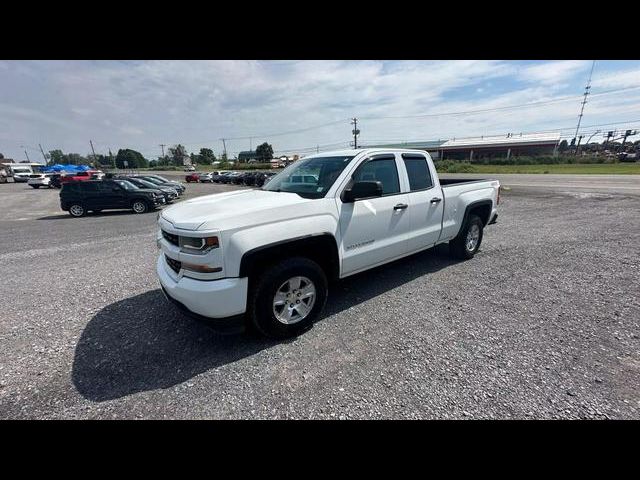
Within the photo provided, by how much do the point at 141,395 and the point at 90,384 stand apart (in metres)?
0.53

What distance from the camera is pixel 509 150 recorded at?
65625 mm

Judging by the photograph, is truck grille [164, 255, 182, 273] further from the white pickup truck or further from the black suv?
the black suv

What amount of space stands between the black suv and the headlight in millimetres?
12801

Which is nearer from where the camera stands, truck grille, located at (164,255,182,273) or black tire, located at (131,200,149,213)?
truck grille, located at (164,255,182,273)

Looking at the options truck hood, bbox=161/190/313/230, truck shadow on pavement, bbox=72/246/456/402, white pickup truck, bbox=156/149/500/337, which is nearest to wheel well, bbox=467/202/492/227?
white pickup truck, bbox=156/149/500/337

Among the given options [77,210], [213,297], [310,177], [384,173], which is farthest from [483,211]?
[77,210]

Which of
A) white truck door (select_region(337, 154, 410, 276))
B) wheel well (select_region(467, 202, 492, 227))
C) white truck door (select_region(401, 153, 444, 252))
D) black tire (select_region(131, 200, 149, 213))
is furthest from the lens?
black tire (select_region(131, 200, 149, 213))

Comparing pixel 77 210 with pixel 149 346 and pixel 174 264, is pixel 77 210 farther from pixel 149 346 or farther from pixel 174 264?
pixel 174 264

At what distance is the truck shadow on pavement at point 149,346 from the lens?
93.0 inches

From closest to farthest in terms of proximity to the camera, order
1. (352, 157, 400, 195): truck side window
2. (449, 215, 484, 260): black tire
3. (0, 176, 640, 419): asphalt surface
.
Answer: (0, 176, 640, 419): asphalt surface → (352, 157, 400, 195): truck side window → (449, 215, 484, 260): black tire

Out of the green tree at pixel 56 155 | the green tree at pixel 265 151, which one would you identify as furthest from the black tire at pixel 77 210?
the green tree at pixel 56 155

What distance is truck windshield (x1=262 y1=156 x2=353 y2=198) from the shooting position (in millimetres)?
3213

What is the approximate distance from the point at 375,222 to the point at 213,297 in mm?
1997
